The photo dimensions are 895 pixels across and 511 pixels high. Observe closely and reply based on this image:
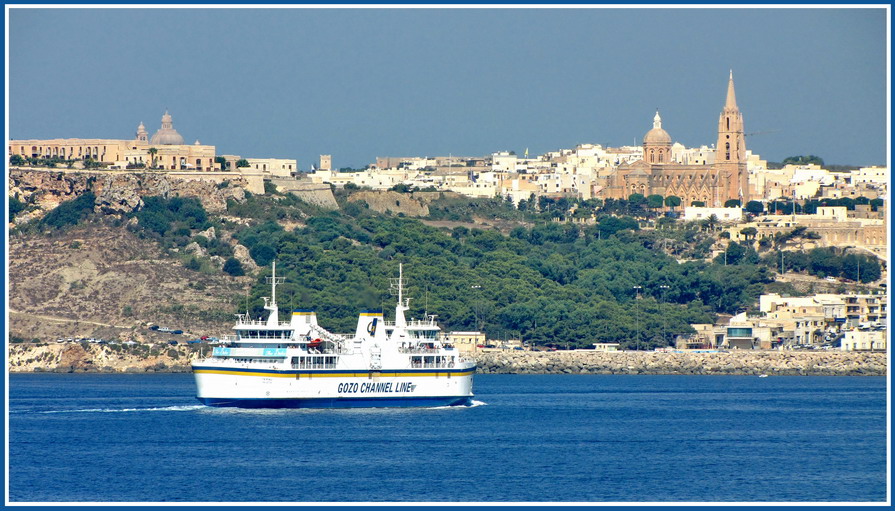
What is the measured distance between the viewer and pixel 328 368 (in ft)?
202

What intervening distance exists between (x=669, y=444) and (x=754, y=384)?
1357 inches

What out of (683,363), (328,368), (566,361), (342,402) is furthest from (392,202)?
(328,368)

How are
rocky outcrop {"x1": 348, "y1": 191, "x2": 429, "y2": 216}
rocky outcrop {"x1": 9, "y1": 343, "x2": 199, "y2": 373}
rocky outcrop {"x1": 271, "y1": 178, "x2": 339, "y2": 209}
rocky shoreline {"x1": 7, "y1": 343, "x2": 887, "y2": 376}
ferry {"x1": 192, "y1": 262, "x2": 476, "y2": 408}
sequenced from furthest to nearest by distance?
rocky outcrop {"x1": 348, "y1": 191, "x2": 429, "y2": 216}
rocky outcrop {"x1": 271, "y1": 178, "x2": 339, "y2": 209}
rocky shoreline {"x1": 7, "y1": 343, "x2": 887, "y2": 376}
rocky outcrop {"x1": 9, "y1": 343, "x2": 199, "y2": 373}
ferry {"x1": 192, "y1": 262, "x2": 476, "y2": 408}

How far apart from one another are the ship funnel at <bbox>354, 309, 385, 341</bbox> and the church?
94.2m

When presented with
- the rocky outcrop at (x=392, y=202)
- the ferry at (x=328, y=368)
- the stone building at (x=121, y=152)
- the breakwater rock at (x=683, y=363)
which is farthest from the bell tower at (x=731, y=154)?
the ferry at (x=328, y=368)

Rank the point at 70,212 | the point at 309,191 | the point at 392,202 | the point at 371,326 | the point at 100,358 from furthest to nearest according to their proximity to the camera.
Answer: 1. the point at 392,202
2. the point at 309,191
3. the point at 70,212
4. the point at 100,358
5. the point at 371,326

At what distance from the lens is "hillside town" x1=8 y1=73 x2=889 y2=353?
10638cm

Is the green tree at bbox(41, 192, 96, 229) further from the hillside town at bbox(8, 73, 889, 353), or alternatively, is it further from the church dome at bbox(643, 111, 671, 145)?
the church dome at bbox(643, 111, 671, 145)

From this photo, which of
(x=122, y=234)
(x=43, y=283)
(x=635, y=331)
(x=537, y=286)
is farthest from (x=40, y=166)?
(x=635, y=331)

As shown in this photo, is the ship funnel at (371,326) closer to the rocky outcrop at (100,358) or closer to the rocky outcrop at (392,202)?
the rocky outcrop at (100,358)

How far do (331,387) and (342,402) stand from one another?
2.41 feet

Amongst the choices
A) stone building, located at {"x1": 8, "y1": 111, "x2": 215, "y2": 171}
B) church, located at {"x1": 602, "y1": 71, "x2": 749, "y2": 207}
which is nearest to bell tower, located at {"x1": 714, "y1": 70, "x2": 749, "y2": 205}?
church, located at {"x1": 602, "y1": 71, "x2": 749, "y2": 207}

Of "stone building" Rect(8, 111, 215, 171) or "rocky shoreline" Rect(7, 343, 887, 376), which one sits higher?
"stone building" Rect(8, 111, 215, 171)

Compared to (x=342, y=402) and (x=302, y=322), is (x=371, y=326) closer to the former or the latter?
(x=302, y=322)
